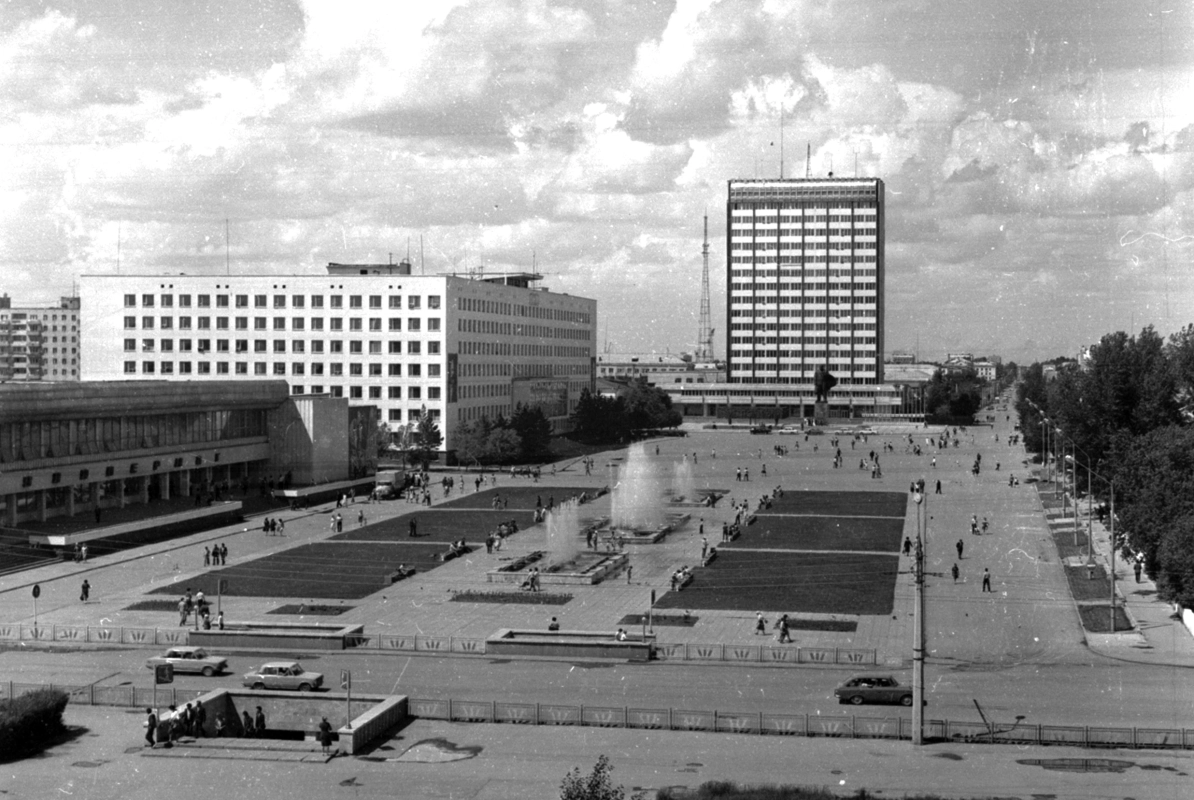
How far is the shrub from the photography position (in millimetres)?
24266

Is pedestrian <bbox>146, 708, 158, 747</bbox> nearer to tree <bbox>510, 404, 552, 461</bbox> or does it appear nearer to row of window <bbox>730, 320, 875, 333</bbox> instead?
tree <bbox>510, 404, 552, 461</bbox>

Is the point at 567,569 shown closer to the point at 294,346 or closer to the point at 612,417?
the point at 294,346

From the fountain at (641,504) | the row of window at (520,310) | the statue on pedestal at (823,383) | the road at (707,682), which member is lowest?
the road at (707,682)

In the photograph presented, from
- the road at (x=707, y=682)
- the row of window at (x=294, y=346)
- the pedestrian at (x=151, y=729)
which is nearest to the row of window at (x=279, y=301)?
the row of window at (x=294, y=346)

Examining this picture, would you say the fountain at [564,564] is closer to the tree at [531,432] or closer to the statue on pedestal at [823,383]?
the tree at [531,432]

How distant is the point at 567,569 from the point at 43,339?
16616 cm

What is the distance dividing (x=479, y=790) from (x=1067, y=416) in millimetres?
56844

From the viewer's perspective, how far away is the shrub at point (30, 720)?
24266 millimetres

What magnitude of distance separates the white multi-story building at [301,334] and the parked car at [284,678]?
215ft

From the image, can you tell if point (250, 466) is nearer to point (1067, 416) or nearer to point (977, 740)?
point (1067, 416)

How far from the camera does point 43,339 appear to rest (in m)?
194

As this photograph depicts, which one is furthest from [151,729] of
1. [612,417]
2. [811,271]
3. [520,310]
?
[811,271]

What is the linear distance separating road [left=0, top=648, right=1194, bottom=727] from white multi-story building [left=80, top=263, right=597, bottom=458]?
208 feet

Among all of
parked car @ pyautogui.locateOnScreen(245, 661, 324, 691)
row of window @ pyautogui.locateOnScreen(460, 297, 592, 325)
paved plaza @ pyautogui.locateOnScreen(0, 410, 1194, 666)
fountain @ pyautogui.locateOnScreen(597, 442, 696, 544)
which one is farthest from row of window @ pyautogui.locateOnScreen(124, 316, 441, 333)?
parked car @ pyautogui.locateOnScreen(245, 661, 324, 691)
